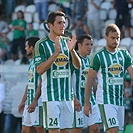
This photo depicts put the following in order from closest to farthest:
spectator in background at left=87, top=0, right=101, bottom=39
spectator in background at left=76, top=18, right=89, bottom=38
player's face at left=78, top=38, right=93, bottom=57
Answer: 1. player's face at left=78, top=38, right=93, bottom=57
2. spectator in background at left=76, top=18, right=89, bottom=38
3. spectator in background at left=87, top=0, right=101, bottom=39

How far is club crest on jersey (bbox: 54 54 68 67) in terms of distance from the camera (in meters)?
9.27

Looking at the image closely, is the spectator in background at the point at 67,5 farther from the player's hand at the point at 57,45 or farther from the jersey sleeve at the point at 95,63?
the player's hand at the point at 57,45

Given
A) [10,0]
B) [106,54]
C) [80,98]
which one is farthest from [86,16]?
[106,54]

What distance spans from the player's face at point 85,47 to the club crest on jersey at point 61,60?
2.51m

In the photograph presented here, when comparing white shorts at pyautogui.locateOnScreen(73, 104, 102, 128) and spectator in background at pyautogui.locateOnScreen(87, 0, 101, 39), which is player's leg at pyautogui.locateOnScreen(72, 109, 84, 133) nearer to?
white shorts at pyautogui.locateOnScreen(73, 104, 102, 128)

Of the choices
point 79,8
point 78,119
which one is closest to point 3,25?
point 79,8

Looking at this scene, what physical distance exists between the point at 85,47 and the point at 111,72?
1.91 meters

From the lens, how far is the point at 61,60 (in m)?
9.30

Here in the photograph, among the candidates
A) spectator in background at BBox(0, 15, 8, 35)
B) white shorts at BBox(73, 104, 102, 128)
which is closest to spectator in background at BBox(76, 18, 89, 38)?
spectator in background at BBox(0, 15, 8, 35)

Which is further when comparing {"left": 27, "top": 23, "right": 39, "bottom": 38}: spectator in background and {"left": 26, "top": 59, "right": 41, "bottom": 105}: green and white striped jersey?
{"left": 27, "top": 23, "right": 39, "bottom": 38}: spectator in background

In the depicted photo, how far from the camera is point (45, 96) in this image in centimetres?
936

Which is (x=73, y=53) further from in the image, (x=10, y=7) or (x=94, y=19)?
(x=10, y=7)

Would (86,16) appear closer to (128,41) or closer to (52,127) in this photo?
(128,41)

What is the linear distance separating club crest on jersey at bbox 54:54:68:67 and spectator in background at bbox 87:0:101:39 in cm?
1002
